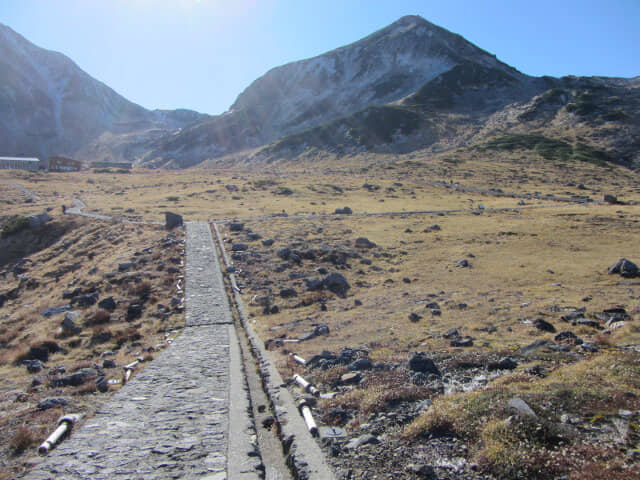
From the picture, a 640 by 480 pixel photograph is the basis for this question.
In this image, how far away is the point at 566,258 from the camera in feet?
100

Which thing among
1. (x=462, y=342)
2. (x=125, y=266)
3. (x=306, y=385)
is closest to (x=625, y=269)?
(x=462, y=342)

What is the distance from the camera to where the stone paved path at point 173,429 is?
7.52 meters

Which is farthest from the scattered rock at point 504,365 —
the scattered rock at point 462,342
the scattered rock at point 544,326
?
the scattered rock at point 544,326

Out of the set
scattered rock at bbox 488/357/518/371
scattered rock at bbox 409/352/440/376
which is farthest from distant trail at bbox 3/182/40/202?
scattered rock at bbox 488/357/518/371

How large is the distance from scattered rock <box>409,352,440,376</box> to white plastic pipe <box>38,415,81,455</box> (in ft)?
29.4

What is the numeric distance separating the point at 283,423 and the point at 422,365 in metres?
4.36

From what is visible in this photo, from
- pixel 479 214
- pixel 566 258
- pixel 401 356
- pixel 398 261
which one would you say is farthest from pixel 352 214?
pixel 401 356

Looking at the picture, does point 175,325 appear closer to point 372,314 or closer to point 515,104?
point 372,314

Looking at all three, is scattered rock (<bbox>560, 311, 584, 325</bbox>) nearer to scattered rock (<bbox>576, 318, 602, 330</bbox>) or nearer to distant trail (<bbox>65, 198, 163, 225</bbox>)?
scattered rock (<bbox>576, 318, 602, 330</bbox>)

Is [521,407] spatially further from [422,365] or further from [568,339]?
[568,339]

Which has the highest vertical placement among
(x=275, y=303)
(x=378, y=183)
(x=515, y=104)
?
(x=515, y=104)

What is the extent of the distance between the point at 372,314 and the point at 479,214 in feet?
130

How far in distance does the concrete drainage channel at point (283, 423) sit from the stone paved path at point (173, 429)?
460mm

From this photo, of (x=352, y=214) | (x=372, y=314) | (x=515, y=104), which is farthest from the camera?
(x=515, y=104)
